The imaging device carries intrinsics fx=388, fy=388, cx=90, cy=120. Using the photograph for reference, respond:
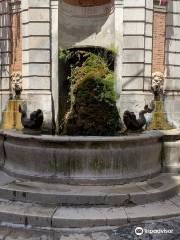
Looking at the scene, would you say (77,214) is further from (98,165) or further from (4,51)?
(4,51)

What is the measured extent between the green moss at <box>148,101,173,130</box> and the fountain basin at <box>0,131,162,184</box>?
4168mm

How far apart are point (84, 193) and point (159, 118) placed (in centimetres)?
597

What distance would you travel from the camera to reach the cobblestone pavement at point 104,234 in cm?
504

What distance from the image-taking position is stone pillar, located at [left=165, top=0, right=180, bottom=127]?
1248 cm

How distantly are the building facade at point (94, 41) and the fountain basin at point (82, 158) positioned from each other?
4.75 metres

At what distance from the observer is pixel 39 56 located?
11.8 meters

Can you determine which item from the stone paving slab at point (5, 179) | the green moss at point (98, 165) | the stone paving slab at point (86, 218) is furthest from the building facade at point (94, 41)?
the stone paving slab at point (86, 218)

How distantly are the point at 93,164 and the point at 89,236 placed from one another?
152 centimetres

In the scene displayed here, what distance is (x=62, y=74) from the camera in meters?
12.4

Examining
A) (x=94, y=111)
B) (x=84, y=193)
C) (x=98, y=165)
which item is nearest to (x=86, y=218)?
(x=84, y=193)

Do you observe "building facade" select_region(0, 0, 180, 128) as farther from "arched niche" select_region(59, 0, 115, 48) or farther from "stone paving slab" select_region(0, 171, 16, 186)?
"stone paving slab" select_region(0, 171, 16, 186)

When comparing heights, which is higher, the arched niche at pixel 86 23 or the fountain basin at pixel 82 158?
the arched niche at pixel 86 23

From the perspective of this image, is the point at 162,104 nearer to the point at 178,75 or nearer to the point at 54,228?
the point at 178,75

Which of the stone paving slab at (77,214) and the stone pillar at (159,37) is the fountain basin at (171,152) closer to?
the stone paving slab at (77,214)
